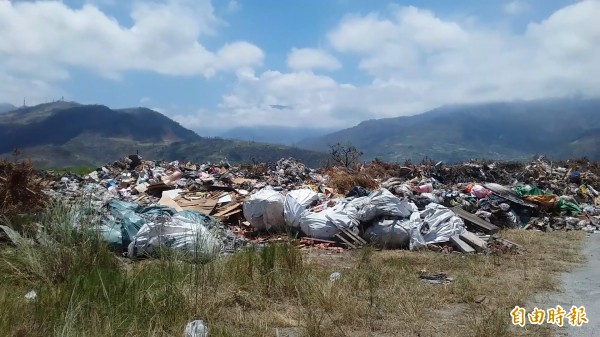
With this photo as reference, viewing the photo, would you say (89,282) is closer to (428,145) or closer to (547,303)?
(547,303)

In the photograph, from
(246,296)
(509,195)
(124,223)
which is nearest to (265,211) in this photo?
(124,223)

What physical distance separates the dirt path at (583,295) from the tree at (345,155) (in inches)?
392

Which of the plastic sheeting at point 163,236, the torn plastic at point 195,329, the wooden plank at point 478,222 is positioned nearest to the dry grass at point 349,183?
the wooden plank at point 478,222

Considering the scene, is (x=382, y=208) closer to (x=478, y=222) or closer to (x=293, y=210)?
(x=293, y=210)

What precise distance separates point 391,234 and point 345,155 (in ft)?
32.1

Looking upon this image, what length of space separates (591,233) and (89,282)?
914 centimetres

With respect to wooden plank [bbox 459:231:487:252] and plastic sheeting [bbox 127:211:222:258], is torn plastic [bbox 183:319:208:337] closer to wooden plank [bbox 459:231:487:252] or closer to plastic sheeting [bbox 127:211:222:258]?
plastic sheeting [bbox 127:211:222:258]

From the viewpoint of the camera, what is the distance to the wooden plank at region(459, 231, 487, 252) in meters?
6.96

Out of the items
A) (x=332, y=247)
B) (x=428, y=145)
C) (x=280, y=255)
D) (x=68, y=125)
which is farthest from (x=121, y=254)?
(x=428, y=145)

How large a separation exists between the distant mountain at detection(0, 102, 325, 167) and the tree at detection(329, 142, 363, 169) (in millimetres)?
45808

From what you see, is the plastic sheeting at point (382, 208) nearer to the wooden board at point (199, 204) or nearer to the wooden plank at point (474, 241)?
the wooden plank at point (474, 241)

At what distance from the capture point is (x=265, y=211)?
7785mm

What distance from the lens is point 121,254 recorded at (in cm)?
607

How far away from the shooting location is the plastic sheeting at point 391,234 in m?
7.19
